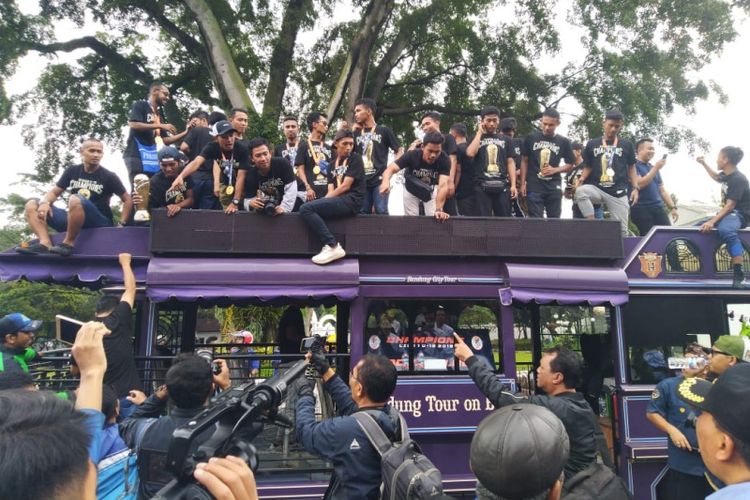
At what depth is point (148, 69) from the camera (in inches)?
578

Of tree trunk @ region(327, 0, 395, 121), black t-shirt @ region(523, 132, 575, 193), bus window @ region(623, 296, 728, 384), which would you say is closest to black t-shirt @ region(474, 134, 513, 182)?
black t-shirt @ region(523, 132, 575, 193)

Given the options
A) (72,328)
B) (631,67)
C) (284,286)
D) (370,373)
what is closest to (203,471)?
(370,373)

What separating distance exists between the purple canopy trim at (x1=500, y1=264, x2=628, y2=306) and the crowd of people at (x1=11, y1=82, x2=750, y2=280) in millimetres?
1044

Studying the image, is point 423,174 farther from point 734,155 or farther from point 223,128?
point 734,155

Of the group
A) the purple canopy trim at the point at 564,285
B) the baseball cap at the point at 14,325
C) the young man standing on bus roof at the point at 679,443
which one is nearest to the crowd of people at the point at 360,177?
the baseball cap at the point at 14,325

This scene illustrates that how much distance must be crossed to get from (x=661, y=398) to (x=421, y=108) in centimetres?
1228

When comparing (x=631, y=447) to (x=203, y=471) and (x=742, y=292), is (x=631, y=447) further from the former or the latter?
(x=203, y=471)

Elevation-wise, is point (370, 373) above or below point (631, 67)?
below

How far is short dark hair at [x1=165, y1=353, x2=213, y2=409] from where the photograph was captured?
2.39 m

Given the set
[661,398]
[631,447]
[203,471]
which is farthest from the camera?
[631,447]

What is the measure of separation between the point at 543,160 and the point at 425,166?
1.64 metres

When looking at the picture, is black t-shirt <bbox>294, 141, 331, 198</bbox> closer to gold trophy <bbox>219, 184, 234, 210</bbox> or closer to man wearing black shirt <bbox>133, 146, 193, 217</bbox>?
gold trophy <bbox>219, 184, 234, 210</bbox>

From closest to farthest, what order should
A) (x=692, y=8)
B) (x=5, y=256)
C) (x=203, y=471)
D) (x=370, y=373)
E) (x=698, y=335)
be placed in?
1. (x=203, y=471)
2. (x=370, y=373)
3. (x=5, y=256)
4. (x=698, y=335)
5. (x=692, y=8)

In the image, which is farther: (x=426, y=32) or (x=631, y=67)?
(x=426, y=32)
